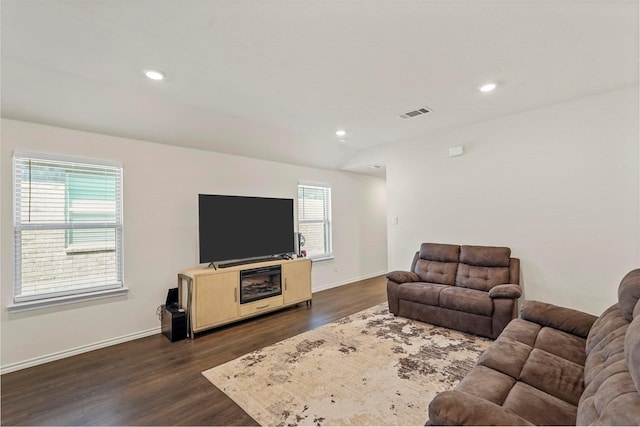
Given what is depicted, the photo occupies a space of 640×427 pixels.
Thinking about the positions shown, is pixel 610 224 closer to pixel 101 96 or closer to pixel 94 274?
pixel 101 96

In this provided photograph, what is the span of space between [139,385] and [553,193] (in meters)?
4.68

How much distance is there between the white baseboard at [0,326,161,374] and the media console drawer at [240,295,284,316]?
103 cm

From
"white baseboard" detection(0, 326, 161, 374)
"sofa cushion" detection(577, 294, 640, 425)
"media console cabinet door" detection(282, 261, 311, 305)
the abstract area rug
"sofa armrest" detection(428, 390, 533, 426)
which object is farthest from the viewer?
"media console cabinet door" detection(282, 261, 311, 305)

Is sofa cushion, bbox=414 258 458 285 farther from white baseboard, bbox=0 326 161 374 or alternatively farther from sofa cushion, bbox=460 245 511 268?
white baseboard, bbox=0 326 161 374

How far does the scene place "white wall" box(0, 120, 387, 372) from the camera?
2672 mm

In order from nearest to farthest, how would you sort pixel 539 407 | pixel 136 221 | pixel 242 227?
pixel 539 407 < pixel 136 221 < pixel 242 227

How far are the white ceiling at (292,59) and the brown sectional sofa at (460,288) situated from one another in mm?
1869

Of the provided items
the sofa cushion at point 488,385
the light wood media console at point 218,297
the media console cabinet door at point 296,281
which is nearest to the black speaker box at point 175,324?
the light wood media console at point 218,297

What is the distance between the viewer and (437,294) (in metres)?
3.48

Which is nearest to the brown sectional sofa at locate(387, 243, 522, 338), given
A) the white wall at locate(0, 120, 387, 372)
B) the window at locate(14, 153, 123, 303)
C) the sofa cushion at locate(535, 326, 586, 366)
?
the sofa cushion at locate(535, 326, 586, 366)

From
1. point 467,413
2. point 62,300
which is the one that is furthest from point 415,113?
point 62,300

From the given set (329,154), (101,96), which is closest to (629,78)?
(329,154)

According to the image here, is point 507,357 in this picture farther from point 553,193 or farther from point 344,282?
point 344,282

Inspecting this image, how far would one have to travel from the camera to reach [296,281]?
14.3 feet
